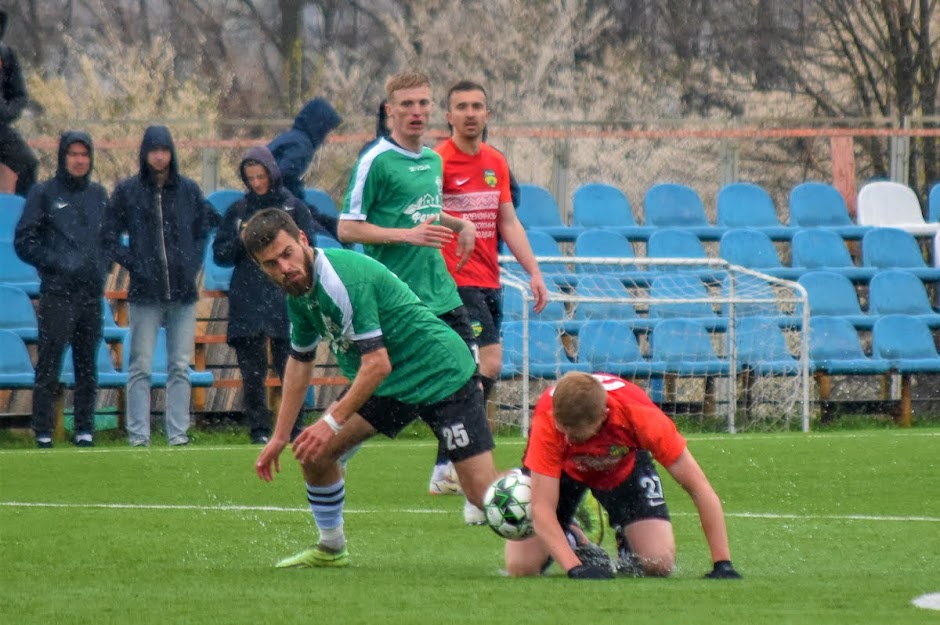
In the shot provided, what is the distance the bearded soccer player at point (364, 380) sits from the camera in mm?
6621

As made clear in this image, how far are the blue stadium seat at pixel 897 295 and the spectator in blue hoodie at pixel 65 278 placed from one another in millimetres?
7959

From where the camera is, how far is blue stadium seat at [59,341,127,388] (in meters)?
13.9

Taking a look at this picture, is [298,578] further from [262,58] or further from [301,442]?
[262,58]

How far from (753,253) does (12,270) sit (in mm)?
7104

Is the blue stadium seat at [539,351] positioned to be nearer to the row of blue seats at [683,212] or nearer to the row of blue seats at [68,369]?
the row of blue seats at [683,212]

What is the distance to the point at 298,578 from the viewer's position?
6695 millimetres

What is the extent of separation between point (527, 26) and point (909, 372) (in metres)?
16.1

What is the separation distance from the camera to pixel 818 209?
19047mm

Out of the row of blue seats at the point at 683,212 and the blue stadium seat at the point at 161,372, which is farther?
the row of blue seats at the point at 683,212

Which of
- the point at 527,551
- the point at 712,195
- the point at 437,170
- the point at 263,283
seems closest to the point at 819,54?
the point at 712,195

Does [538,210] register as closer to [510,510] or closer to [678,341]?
[678,341]

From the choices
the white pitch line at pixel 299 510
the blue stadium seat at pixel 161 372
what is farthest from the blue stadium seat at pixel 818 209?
the white pitch line at pixel 299 510

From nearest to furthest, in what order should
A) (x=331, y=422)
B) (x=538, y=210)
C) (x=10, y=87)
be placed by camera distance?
(x=331, y=422) → (x=10, y=87) → (x=538, y=210)

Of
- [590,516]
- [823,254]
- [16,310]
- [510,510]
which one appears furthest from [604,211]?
[510,510]
